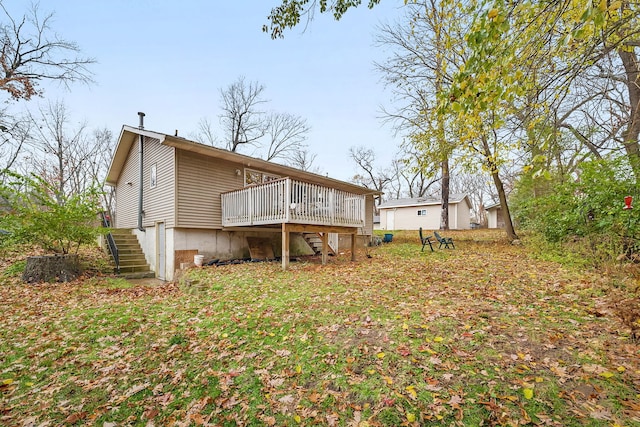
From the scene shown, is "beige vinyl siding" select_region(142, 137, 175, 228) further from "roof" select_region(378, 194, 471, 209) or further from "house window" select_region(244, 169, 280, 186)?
"roof" select_region(378, 194, 471, 209)

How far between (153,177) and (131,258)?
3.45 metres

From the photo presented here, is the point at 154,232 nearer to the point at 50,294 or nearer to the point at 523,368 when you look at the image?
the point at 50,294

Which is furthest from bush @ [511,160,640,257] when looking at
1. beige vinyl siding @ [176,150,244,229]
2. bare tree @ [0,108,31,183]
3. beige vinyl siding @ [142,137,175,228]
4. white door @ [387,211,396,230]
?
bare tree @ [0,108,31,183]

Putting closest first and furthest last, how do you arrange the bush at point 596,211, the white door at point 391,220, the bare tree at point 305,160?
the bush at point 596,211 < the white door at point 391,220 < the bare tree at point 305,160

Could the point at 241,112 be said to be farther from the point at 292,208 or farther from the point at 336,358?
the point at 336,358

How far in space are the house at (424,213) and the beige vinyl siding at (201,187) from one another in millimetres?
20052

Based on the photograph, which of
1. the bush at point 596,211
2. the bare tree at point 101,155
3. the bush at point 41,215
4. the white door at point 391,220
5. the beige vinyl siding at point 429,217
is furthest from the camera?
the white door at point 391,220

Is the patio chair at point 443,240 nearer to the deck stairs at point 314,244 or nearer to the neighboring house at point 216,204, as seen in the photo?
the neighboring house at point 216,204

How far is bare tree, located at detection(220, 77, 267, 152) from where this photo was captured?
87.6 feet

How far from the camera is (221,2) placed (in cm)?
698

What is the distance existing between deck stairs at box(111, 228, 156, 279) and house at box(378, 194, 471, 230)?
887 inches

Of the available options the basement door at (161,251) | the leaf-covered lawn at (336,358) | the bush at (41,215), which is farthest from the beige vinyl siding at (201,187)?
the leaf-covered lawn at (336,358)

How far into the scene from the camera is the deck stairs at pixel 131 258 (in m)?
10.7

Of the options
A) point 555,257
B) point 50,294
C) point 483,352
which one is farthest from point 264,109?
point 483,352
